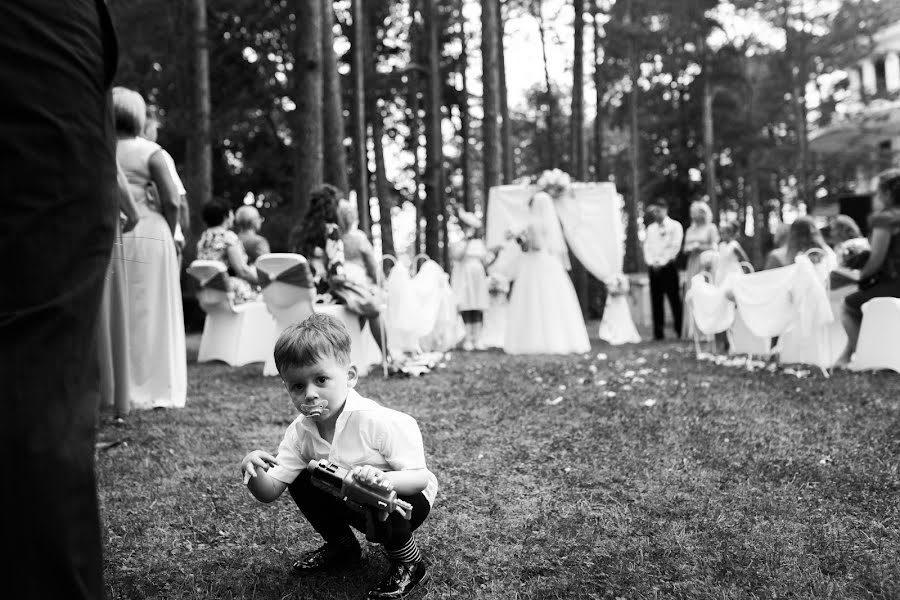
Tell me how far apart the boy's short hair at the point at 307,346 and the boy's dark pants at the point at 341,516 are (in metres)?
0.39

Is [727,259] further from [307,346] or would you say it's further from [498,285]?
[307,346]

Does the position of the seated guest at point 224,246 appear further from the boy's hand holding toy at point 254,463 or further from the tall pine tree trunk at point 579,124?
the tall pine tree trunk at point 579,124

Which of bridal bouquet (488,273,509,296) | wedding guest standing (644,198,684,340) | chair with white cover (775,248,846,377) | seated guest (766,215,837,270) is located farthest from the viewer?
bridal bouquet (488,273,509,296)

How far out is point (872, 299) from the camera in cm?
713

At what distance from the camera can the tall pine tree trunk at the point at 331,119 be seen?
12141 mm

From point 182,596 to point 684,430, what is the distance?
10.7ft

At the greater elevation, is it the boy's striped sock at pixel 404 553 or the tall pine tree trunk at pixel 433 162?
the tall pine tree trunk at pixel 433 162

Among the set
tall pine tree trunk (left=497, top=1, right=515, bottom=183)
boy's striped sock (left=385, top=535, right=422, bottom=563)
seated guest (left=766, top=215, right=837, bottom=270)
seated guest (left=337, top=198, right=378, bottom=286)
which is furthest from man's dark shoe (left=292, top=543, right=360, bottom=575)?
tall pine tree trunk (left=497, top=1, right=515, bottom=183)

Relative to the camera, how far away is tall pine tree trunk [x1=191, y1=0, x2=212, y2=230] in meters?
11.8

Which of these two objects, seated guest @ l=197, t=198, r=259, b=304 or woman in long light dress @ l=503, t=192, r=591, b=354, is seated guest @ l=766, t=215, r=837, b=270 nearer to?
woman in long light dress @ l=503, t=192, r=591, b=354

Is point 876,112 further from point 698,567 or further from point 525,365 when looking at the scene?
point 698,567

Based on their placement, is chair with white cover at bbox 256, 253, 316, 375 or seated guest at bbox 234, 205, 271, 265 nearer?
chair with white cover at bbox 256, 253, 316, 375

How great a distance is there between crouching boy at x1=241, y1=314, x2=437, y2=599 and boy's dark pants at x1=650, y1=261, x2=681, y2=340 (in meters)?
10.2

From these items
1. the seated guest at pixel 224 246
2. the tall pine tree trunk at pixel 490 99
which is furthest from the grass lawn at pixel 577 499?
the tall pine tree trunk at pixel 490 99
